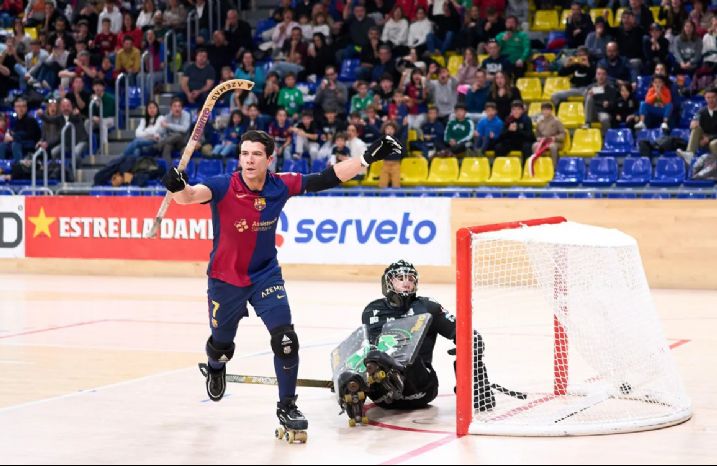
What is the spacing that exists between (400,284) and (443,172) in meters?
13.4

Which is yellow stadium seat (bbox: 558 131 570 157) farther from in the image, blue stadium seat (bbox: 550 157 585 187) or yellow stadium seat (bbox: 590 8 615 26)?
yellow stadium seat (bbox: 590 8 615 26)

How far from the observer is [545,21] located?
84.5 feet

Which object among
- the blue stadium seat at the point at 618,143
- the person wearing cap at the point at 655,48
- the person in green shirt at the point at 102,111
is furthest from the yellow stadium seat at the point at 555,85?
the person in green shirt at the point at 102,111

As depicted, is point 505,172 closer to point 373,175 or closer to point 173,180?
point 373,175

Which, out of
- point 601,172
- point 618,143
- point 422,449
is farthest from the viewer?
point 618,143

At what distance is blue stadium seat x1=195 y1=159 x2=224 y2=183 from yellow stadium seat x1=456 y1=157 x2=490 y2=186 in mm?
4972

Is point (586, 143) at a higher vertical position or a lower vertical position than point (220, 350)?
higher

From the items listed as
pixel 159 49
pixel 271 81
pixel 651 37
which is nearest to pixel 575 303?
pixel 651 37

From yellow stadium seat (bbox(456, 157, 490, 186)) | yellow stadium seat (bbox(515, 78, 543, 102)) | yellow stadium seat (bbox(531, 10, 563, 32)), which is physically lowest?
yellow stadium seat (bbox(456, 157, 490, 186))

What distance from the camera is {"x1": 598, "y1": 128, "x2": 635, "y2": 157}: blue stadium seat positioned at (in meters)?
21.8

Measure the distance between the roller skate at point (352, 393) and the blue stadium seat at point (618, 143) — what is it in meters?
14.3

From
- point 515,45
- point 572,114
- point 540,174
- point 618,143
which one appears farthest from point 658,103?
point 515,45

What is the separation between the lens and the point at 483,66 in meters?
24.2

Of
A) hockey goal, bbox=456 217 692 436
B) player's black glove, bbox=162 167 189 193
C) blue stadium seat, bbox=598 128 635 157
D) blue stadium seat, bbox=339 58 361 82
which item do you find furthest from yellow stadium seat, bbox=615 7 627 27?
player's black glove, bbox=162 167 189 193
